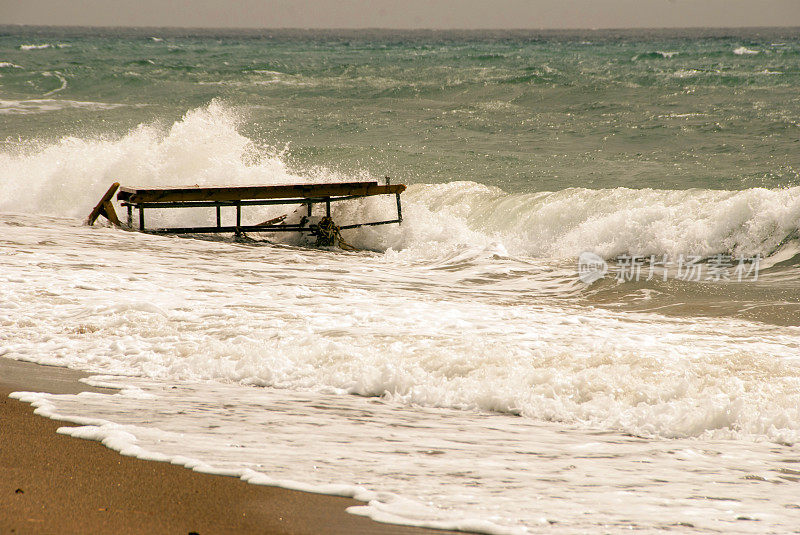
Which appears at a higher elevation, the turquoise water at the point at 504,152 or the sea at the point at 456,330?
the turquoise water at the point at 504,152

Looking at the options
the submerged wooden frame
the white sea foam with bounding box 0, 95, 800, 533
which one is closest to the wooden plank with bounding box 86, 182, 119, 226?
the submerged wooden frame

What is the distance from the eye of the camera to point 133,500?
3193 millimetres

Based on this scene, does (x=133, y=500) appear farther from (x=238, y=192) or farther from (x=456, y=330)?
(x=238, y=192)

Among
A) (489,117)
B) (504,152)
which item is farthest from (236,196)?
(489,117)

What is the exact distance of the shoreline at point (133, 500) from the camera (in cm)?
297

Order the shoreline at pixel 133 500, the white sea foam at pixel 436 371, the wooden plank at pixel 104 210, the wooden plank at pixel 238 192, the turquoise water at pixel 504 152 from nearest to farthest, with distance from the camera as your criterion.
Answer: the shoreline at pixel 133 500, the white sea foam at pixel 436 371, the turquoise water at pixel 504 152, the wooden plank at pixel 238 192, the wooden plank at pixel 104 210

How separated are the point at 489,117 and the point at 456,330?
1966cm

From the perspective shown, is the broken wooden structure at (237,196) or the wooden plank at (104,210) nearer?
the broken wooden structure at (237,196)

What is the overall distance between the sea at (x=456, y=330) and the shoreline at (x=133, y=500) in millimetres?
122

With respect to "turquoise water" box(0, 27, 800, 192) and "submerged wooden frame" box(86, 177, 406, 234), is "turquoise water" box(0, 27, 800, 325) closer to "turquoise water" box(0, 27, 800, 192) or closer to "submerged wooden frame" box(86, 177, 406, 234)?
"turquoise water" box(0, 27, 800, 192)

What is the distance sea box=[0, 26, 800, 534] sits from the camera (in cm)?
368

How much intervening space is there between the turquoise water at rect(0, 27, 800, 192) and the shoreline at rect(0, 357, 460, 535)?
514 inches

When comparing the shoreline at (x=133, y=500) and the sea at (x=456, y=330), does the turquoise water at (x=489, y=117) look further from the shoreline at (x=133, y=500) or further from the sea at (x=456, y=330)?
the shoreline at (x=133, y=500)

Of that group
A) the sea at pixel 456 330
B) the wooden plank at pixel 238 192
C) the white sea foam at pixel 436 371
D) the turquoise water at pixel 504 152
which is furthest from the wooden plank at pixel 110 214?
the turquoise water at pixel 504 152
